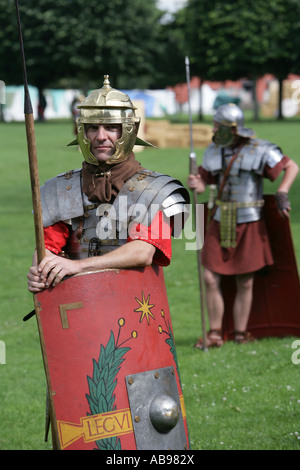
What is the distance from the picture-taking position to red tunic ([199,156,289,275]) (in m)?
7.30

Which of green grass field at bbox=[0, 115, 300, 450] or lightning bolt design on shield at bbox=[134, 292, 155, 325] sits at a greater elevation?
lightning bolt design on shield at bbox=[134, 292, 155, 325]

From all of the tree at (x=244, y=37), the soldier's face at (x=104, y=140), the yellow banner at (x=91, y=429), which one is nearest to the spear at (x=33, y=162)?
the soldier's face at (x=104, y=140)

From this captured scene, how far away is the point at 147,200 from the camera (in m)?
3.88

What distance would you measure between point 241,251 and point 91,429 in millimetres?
3938

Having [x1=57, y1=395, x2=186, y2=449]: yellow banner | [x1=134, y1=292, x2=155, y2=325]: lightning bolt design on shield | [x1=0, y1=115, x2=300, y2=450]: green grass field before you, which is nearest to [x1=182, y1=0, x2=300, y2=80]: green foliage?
[x1=0, y1=115, x2=300, y2=450]: green grass field

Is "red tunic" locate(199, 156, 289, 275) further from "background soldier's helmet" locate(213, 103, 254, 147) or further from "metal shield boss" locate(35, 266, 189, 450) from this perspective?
"metal shield boss" locate(35, 266, 189, 450)

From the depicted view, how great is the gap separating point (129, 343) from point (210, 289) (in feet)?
12.6

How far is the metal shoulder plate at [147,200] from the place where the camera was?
12.7ft

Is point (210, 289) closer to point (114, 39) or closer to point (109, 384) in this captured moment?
point (109, 384)

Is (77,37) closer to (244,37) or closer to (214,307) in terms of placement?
(244,37)

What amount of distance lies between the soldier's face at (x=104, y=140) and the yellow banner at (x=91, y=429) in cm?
121

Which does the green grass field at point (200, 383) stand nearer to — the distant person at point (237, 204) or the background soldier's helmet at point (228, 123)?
the distant person at point (237, 204)

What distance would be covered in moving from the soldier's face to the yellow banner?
1210 mm

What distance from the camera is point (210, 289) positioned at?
7457 millimetres
